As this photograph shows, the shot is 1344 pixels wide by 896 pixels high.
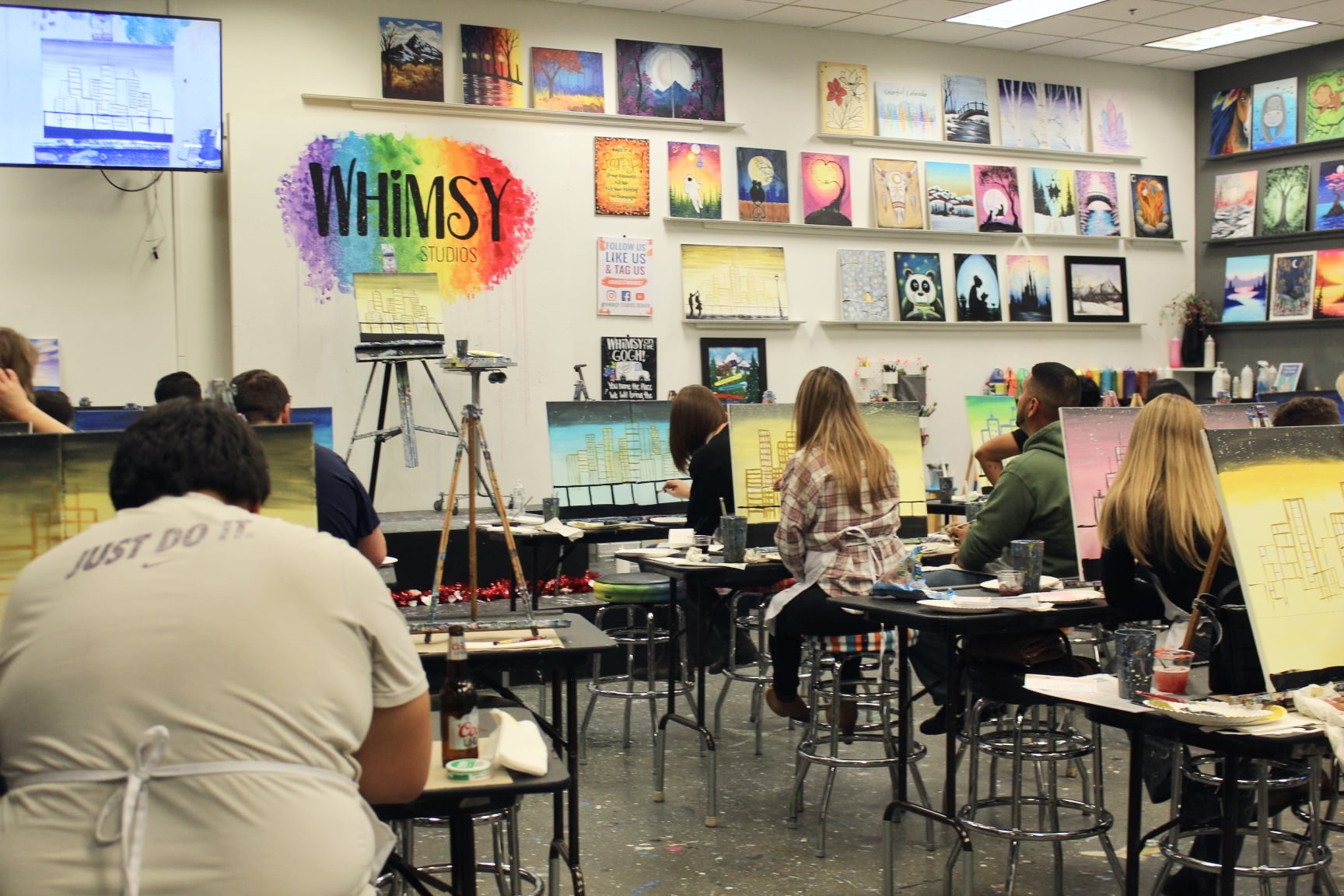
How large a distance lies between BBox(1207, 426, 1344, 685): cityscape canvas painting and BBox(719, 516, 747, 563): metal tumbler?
81.9 inches

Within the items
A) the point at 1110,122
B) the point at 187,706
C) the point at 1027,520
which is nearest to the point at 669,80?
the point at 1110,122

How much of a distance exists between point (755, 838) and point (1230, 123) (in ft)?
27.1

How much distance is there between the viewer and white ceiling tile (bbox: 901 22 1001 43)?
29.3ft

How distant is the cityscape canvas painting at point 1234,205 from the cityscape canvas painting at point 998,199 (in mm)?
1836

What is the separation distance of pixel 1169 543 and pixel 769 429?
2.24 metres

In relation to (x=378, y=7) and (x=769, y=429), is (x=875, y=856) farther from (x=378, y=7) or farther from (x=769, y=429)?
(x=378, y=7)

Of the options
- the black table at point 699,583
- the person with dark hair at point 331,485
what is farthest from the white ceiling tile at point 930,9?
the person with dark hair at point 331,485

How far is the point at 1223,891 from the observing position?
2.44 metres

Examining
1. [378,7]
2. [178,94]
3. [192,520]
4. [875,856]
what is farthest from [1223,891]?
[378,7]

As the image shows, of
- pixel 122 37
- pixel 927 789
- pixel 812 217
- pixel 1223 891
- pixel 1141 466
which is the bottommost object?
pixel 927 789

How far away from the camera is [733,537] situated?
4.60m

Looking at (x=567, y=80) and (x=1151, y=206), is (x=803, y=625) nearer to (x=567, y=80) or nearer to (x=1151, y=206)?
(x=567, y=80)

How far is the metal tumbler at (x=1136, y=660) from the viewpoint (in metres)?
2.59


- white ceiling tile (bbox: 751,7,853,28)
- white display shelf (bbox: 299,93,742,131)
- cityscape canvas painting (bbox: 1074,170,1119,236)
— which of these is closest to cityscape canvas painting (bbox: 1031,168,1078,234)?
cityscape canvas painting (bbox: 1074,170,1119,236)
